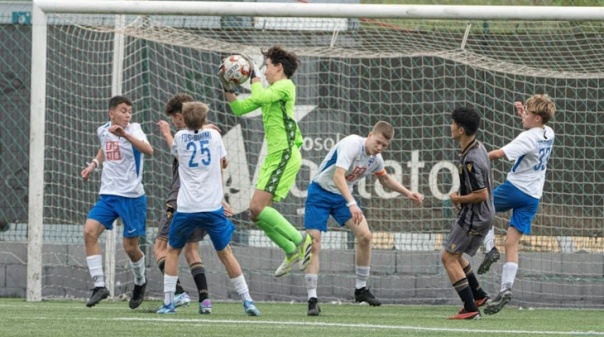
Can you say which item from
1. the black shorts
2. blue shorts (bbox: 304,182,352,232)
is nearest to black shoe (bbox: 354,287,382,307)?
blue shorts (bbox: 304,182,352,232)

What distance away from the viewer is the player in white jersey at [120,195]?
37.4 feet

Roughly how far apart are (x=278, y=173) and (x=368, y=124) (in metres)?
3.62

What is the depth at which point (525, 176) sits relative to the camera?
1134 cm

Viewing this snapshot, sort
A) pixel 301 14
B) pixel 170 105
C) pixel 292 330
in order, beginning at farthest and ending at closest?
pixel 301 14 < pixel 170 105 < pixel 292 330

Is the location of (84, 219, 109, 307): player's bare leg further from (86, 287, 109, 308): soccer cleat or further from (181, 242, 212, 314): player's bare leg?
(181, 242, 212, 314): player's bare leg

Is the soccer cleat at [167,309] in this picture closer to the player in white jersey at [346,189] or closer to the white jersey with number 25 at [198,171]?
the white jersey with number 25 at [198,171]

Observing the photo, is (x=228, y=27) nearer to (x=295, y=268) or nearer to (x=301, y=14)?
(x=301, y=14)

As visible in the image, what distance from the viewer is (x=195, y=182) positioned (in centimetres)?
969

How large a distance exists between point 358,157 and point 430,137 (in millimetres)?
2902

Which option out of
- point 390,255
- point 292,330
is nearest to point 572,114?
point 390,255

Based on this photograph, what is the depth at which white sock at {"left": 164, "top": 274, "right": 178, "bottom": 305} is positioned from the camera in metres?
10.0

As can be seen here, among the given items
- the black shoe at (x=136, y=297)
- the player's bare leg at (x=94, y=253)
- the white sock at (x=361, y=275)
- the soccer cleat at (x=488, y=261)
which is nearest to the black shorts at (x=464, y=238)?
the soccer cleat at (x=488, y=261)

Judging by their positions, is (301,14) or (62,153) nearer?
(301,14)

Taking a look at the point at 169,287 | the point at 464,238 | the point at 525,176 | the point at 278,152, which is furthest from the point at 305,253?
the point at 525,176
